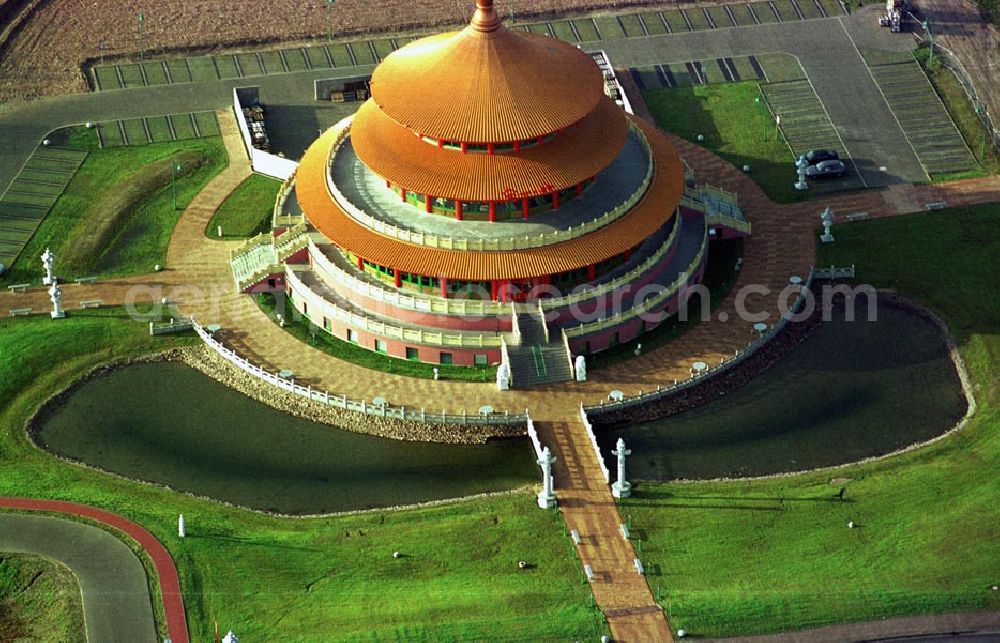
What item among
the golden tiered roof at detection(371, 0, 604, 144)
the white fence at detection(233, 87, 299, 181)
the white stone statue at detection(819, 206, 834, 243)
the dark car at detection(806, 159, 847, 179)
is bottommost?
the white stone statue at detection(819, 206, 834, 243)

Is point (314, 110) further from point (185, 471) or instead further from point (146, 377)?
point (185, 471)

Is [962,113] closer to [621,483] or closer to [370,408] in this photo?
[621,483]

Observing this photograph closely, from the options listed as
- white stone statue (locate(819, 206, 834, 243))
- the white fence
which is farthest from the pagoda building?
the white fence

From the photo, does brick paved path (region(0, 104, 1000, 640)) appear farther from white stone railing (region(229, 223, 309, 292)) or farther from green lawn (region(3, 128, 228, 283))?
green lawn (region(3, 128, 228, 283))

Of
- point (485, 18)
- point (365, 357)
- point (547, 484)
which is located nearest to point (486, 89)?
point (485, 18)

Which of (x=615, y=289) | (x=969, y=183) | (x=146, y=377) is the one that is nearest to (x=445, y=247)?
(x=615, y=289)

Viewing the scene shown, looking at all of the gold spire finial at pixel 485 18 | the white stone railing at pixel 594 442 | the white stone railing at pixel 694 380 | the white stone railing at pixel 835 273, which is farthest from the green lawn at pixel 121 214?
the white stone railing at pixel 835 273

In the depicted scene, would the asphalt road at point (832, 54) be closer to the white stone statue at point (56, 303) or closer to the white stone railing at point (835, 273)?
the white stone railing at point (835, 273)
